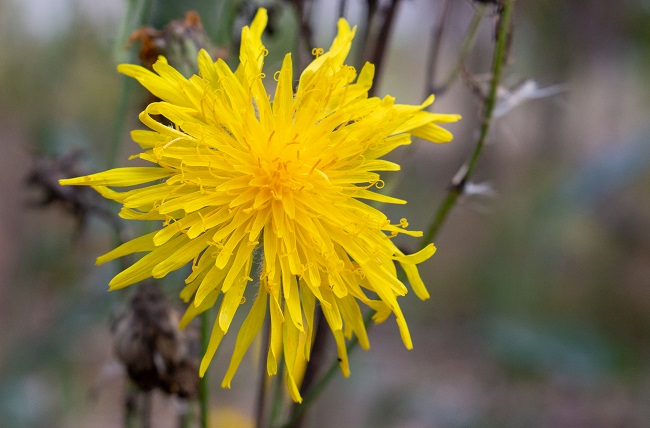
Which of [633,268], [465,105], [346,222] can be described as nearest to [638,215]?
[633,268]

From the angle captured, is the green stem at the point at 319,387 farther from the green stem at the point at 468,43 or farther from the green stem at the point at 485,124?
the green stem at the point at 468,43

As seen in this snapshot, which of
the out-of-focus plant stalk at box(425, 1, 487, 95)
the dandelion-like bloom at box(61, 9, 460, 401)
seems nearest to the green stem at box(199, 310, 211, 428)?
the dandelion-like bloom at box(61, 9, 460, 401)

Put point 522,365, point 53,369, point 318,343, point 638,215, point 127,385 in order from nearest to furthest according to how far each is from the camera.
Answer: point 318,343 → point 127,385 → point 53,369 → point 522,365 → point 638,215

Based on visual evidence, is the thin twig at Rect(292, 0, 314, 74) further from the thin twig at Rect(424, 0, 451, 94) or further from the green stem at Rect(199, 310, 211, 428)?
the green stem at Rect(199, 310, 211, 428)

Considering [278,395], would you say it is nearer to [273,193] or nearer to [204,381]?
[204,381]

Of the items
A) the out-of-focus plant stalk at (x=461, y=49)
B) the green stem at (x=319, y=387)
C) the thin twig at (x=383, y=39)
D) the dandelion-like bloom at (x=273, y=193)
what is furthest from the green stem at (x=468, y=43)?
the green stem at (x=319, y=387)

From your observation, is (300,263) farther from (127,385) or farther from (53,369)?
(53,369)
